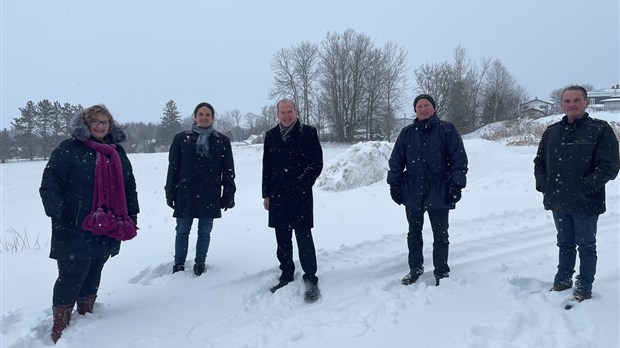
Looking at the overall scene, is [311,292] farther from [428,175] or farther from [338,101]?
[338,101]

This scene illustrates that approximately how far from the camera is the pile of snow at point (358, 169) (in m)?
11.8

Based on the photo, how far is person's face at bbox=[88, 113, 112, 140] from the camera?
3.49m

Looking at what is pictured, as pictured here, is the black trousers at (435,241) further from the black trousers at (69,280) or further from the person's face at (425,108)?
the black trousers at (69,280)

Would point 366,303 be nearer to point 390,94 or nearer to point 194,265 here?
point 194,265

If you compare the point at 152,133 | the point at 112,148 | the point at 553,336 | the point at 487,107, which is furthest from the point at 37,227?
the point at 152,133

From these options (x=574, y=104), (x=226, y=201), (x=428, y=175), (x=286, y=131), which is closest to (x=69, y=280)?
(x=226, y=201)

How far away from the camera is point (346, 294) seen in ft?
13.3

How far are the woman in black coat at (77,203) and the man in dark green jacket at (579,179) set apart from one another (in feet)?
12.7

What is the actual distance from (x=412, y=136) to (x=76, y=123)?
312 centimetres

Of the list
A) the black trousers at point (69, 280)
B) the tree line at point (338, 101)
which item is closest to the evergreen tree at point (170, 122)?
the tree line at point (338, 101)

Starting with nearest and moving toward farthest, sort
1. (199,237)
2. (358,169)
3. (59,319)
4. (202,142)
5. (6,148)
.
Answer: (59,319) → (202,142) → (199,237) → (358,169) → (6,148)

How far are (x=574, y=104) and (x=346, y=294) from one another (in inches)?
106

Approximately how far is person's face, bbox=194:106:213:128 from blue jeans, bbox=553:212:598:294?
11.8 ft

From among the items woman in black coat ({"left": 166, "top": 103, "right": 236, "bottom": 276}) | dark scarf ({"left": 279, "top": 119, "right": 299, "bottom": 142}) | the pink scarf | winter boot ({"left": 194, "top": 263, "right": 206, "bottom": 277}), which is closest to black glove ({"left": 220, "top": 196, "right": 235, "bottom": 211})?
woman in black coat ({"left": 166, "top": 103, "right": 236, "bottom": 276})
